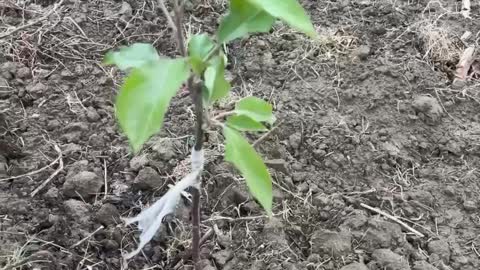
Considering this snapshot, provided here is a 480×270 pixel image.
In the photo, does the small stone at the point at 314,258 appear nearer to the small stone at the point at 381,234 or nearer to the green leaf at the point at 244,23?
the small stone at the point at 381,234

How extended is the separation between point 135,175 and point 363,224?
0.59 meters

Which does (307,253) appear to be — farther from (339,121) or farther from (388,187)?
(339,121)

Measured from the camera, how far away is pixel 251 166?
1.17 meters

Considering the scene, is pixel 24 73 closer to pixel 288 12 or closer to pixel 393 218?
pixel 393 218

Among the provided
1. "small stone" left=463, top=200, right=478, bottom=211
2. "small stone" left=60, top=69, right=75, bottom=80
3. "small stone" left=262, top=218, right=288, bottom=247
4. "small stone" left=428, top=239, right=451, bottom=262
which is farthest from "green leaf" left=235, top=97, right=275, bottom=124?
"small stone" left=60, top=69, right=75, bottom=80

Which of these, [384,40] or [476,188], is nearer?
[476,188]

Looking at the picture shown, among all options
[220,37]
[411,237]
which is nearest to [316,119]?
[411,237]

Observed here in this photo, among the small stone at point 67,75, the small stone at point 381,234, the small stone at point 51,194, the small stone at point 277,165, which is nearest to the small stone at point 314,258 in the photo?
the small stone at point 381,234

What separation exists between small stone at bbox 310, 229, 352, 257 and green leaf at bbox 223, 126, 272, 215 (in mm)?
549

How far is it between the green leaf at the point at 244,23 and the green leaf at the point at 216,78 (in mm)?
40

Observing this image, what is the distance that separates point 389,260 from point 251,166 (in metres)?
0.65

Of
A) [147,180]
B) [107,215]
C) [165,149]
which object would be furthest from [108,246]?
[165,149]

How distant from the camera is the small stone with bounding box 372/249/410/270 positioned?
5.44 ft

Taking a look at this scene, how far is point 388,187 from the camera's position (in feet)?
6.14
